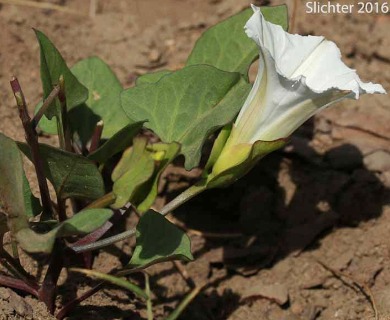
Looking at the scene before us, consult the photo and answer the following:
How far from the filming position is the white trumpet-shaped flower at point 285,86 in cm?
148

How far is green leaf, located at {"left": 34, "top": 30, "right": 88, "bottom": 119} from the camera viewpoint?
5.48 feet

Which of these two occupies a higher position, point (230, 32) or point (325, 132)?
point (230, 32)

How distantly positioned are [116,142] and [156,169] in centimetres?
18

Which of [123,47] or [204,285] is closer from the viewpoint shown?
[204,285]

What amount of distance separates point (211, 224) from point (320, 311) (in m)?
0.43

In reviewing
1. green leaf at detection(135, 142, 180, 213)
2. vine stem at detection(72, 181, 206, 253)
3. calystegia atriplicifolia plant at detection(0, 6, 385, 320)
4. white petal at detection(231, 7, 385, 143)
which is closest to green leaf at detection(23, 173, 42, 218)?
calystegia atriplicifolia plant at detection(0, 6, 385, 320)

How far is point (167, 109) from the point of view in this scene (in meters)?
1.73

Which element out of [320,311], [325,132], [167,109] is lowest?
[320,311]

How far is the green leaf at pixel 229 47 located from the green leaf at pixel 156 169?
1.40ft

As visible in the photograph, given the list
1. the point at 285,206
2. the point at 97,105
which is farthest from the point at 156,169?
the point at 285,206

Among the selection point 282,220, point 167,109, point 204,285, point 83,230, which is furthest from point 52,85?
point 282,220

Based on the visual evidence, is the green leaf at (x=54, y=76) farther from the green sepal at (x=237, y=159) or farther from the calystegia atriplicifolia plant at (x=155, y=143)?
the green sepal at (x=237, y=159)

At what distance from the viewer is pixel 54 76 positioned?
174 centimetres

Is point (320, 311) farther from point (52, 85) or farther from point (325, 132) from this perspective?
point (52, 85)
